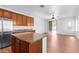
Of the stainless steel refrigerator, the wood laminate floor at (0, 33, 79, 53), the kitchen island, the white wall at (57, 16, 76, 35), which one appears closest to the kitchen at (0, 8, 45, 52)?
the stainless steel refrigerator

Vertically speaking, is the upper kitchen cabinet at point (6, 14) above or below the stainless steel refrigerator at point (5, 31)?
above

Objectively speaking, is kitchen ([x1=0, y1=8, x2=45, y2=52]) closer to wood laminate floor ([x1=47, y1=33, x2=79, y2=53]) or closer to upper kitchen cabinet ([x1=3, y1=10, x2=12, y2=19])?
upper kitchen cabinet ([x1=3, y1=10, x2=12, y2=19])

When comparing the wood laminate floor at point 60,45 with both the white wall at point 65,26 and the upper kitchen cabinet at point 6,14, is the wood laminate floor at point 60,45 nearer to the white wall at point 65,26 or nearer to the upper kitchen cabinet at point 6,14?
the white wall at point 65,26

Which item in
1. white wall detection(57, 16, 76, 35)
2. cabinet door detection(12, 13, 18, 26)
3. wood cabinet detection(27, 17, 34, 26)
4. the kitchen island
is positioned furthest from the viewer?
wood cabinet detection(27, 17, 34, 26)

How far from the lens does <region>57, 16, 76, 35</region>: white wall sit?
4.65 meters

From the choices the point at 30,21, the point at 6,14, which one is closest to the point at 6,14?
the point at 6,14

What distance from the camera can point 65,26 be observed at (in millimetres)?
5137

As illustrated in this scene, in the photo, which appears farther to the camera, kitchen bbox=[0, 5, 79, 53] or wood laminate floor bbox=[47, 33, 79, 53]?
wood laminate floor bbox=[47, 33, 79, 53]

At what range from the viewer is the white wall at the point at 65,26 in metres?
4.65

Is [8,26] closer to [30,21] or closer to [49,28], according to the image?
[49,28]

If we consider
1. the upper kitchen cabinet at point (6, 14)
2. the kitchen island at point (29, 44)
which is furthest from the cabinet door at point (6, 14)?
the kitchen island at point (29, 44)

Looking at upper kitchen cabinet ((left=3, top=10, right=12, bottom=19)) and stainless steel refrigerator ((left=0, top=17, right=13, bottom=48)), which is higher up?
upper kitchen cabinet ((left=3, top=10, right=12, bottom=19))
